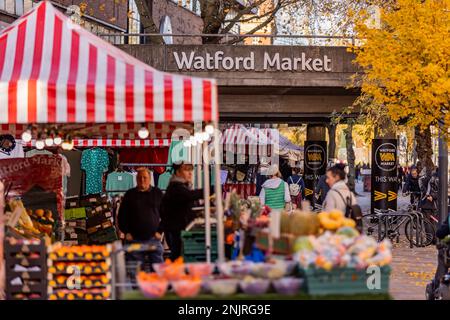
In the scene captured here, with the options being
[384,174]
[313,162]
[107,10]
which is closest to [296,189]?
[384,174]

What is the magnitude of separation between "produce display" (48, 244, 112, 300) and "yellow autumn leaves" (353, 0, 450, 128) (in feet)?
32.9

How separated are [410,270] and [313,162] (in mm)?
20678

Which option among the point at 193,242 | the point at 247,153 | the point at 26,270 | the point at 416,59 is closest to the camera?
the point at 26,270

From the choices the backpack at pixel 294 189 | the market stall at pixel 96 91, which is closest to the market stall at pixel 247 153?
the backpack at pixel 294 189

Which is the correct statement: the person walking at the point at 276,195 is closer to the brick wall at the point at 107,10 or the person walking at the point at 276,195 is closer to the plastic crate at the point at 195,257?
the plastic crate at the point at 195,257

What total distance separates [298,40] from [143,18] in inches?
218

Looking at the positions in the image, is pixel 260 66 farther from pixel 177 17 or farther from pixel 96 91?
pixel 177 17

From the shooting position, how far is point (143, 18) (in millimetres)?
33281

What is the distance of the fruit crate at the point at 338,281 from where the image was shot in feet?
26.9

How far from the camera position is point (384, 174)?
30.9 metres

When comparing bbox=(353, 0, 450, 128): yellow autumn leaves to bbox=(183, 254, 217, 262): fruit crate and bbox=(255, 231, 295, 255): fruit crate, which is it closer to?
bbox=(183, 254, 217, 262): fruit crate

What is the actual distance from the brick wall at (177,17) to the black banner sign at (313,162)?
15.8m

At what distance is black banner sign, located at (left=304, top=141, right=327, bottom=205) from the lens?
125 ft
